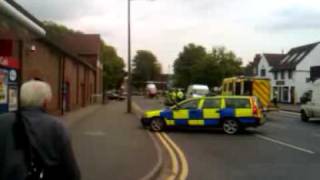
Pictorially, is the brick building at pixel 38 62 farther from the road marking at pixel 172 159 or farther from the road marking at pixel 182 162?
the road marking at pixel 182 162

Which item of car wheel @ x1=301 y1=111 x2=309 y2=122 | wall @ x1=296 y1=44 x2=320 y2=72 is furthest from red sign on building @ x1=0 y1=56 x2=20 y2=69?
wall @ x1=296 y1=44 x2=320 y2=72

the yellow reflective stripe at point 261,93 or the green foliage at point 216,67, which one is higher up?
the green foliage at point 216,67

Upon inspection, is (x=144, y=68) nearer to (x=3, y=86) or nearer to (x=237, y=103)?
(x=237, y=103)

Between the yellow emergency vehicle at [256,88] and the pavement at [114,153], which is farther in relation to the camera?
the yellow emergency vehicle at [256,88]

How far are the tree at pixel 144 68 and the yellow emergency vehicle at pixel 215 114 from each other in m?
146

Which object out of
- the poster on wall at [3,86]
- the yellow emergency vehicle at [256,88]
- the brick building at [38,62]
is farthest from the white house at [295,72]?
the poster on wall at [3,86]

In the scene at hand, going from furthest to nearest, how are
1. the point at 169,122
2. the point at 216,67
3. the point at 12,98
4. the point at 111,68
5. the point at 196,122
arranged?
the point at 111,68, the point at 216,67, the point at 169,122, the point at 196,122, the point at 12,98

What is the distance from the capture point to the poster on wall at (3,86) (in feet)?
30.0

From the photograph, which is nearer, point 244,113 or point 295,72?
point 244,113

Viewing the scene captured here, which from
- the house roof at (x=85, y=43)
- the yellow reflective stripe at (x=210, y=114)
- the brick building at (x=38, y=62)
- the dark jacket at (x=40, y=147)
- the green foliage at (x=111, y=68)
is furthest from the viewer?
the green foliage at (x=111, y=68)

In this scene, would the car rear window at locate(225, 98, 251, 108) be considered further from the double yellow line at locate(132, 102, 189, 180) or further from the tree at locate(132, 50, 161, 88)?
the tree at locate(132, 50, 161, 88)

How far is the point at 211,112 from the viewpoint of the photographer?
24.3m

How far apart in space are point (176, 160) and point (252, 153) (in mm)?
2956

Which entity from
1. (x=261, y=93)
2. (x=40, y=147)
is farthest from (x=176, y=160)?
(x=261, y=93)
